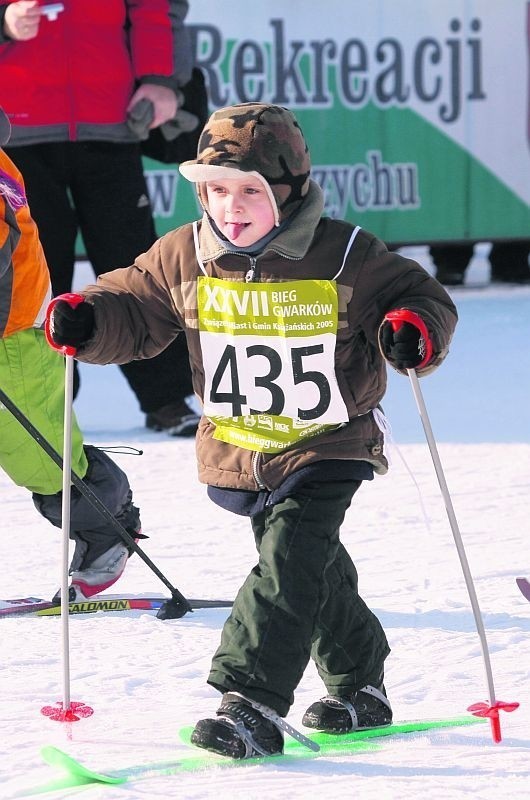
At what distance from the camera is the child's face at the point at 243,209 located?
10.3 ft

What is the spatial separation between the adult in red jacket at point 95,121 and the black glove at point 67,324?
9.87ft

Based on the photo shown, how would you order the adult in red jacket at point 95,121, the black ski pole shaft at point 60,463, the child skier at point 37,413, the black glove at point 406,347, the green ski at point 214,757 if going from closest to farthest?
the green ski at point 214,757 → the black glove at point 406,347 → the black ski pole shaft at point 60,463 → the child skier at point 37,413 → the adult in red jacket at point 95,121

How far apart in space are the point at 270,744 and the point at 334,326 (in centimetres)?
82

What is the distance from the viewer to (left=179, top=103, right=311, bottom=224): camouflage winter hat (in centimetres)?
312

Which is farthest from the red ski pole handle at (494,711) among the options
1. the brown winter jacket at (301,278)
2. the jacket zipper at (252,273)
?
the jacket zipper at (252,273)

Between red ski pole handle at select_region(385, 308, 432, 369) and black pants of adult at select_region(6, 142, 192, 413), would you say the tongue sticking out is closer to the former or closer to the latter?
red ski pole handle at select_region(385, 308, 432, 369)

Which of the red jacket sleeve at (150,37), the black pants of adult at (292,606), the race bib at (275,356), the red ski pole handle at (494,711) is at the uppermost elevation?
the red jacket sleeve at (150,37)

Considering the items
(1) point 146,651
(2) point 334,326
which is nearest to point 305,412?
(2) point 334,326

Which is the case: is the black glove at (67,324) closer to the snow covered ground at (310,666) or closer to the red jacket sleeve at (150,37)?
the snow covered ground at (310,666)

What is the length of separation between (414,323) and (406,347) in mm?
47

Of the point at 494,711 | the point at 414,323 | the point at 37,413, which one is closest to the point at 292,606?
the point at 494,711

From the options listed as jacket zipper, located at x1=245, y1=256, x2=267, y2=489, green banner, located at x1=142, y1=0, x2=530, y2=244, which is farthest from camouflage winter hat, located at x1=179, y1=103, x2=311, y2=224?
green banner, located at x1=142, y1=0, x2=530, y2=244

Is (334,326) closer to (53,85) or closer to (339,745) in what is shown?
(339,745)

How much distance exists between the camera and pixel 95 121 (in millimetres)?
6211
